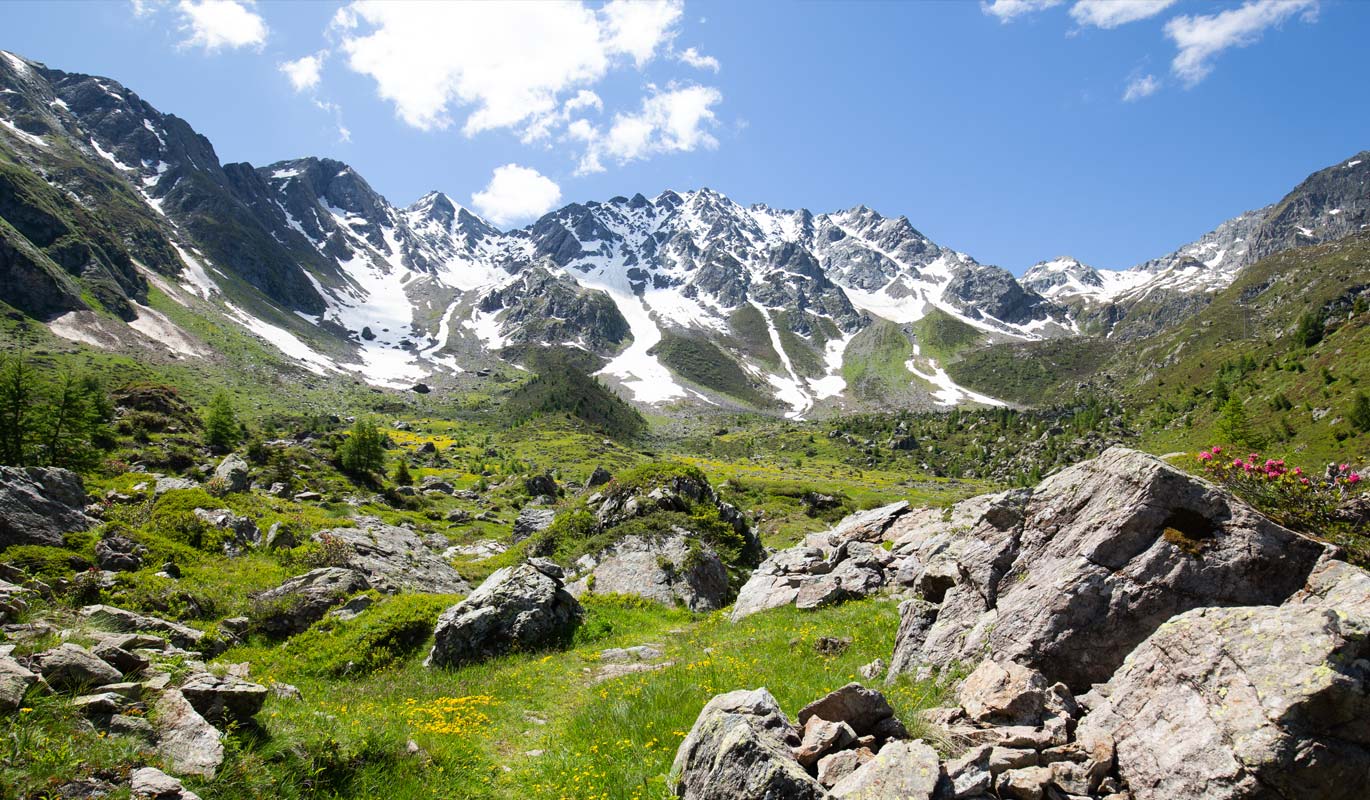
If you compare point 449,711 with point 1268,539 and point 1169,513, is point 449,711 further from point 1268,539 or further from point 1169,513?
point 1268,539

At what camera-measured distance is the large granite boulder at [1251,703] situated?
18.7 ft

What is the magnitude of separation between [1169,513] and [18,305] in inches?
9488

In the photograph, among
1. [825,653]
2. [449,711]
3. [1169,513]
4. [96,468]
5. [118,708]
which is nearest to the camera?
[118,708]

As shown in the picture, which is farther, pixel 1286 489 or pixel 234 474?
pixel 234 474

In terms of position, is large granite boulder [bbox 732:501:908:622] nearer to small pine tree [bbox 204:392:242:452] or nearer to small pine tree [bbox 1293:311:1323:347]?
small pine tree [bbox 204:392:242:452]

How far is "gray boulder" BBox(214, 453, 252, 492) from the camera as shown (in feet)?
132

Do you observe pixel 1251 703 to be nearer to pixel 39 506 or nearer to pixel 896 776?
pixel 896 776

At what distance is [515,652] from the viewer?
60.0 ft

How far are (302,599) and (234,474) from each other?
1173 inches

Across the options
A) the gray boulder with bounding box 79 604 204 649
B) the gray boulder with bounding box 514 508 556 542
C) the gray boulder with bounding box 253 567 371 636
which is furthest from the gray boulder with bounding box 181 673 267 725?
the gray boulder with bounding box 514 508 556 542

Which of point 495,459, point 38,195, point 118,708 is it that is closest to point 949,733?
point 118,708

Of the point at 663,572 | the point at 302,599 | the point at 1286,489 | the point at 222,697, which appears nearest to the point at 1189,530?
the point at 1286,489

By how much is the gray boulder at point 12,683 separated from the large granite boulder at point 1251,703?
1237 cm

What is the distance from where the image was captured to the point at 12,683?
21.5ft
